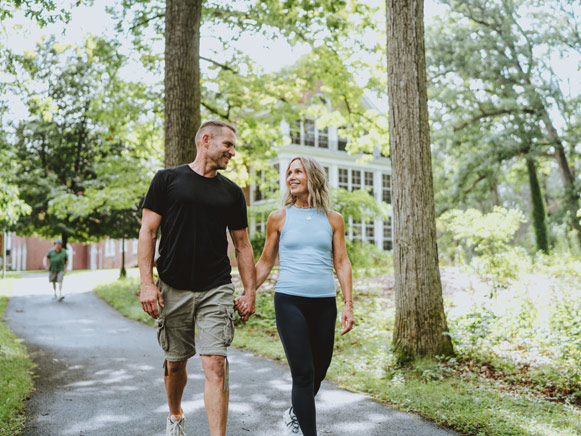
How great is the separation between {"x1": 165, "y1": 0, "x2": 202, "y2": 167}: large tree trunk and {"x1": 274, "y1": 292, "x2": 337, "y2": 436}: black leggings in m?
5.75

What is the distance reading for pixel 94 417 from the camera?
513 cm

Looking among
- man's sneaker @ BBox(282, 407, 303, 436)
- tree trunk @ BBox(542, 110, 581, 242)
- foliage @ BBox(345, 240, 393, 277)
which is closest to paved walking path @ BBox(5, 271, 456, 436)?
man's sneaker @ BBox(282, 407, 303, 436)

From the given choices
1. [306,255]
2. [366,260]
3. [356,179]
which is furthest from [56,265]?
[356,179]

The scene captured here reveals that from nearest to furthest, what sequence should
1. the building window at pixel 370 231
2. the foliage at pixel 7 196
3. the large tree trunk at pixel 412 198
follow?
the large tree trunk at pixel 412 198
the foliage at pixel 7 196
the building window at pixel 370 231

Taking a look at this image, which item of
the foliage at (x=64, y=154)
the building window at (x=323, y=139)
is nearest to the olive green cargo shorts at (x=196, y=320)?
the foliage at (x=64, y=154)

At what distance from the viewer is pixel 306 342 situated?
3967 mm

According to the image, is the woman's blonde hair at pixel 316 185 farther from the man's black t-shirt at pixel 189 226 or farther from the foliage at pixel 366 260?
the foliage at pixel 366 260

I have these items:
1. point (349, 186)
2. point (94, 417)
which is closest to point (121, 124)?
point (94, 417)

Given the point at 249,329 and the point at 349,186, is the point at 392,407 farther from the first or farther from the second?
the point at 349,186

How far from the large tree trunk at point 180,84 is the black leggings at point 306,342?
575 centimetres

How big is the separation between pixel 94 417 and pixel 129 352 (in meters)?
3.84

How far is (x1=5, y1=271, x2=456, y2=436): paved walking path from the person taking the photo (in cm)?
479

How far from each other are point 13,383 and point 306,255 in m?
4.08

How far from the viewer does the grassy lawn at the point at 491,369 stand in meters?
5.00
